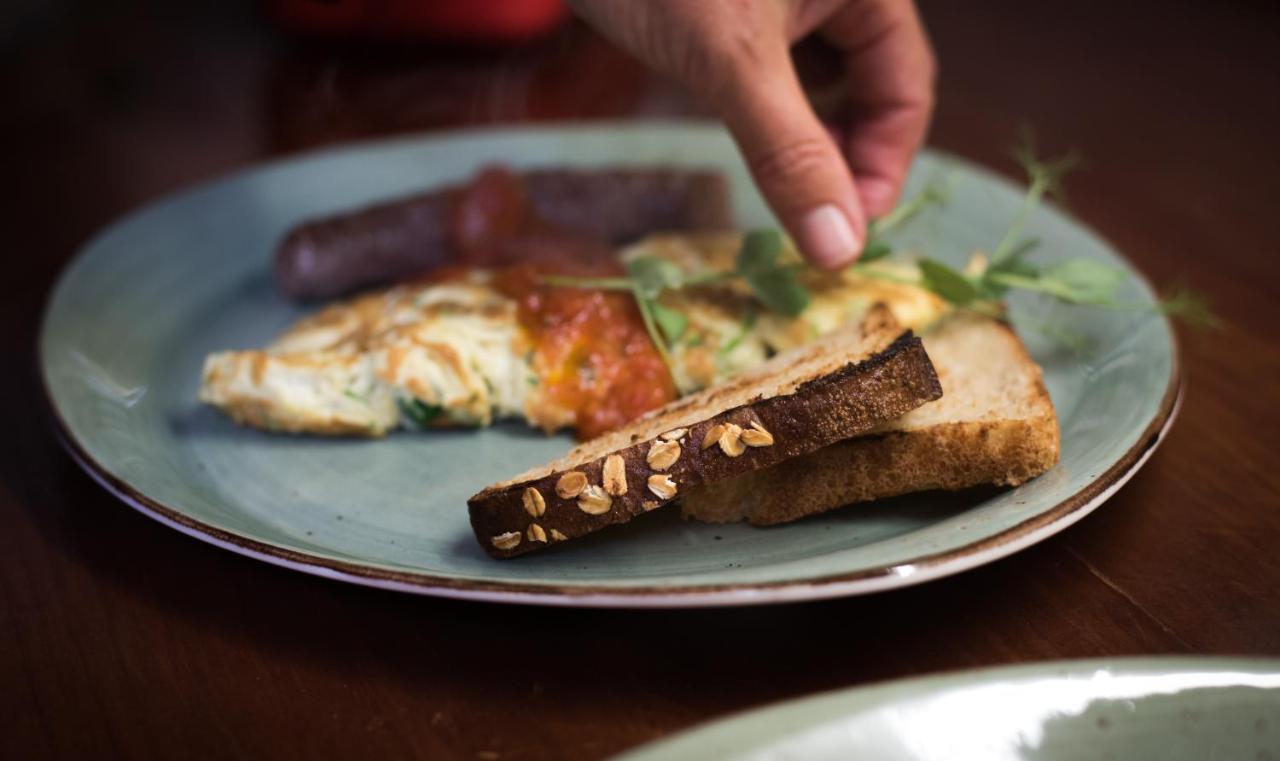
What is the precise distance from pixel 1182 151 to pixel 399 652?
143 inches

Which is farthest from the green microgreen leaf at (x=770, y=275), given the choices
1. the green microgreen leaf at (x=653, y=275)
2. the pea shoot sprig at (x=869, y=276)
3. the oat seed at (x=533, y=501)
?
the oat seed at (x=533, y=501)

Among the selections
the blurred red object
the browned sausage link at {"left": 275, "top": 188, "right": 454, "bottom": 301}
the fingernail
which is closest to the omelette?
the fingernail

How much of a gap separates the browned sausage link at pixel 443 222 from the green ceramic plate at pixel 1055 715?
2.05 m

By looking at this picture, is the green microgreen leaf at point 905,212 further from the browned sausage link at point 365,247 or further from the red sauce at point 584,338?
the browned sausage link at point 365,247

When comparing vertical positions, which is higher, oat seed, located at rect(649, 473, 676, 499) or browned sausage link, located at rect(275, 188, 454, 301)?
browned sausage link, located at rect(275, 188, 454, 301)

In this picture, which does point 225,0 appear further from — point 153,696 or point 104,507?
point 153,696

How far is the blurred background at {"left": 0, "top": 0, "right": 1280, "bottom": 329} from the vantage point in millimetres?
3881

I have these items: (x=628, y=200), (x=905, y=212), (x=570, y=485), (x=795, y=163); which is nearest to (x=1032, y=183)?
(x=905, y=212)

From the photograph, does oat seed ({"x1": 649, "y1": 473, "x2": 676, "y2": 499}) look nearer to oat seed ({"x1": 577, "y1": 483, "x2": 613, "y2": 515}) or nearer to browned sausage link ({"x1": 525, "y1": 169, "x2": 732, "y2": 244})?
oat seed ({"x1": 577, "y1": 483, "x2": 613, "y2": 515})

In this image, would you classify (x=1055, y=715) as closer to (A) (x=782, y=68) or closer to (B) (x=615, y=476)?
(B) (x=615, y=476)

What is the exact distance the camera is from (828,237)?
255 centimetres

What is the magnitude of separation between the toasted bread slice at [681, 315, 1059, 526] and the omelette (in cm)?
45

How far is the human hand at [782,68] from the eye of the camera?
2.37 metres

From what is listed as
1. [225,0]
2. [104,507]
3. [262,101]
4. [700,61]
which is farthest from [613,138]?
[225,0]
